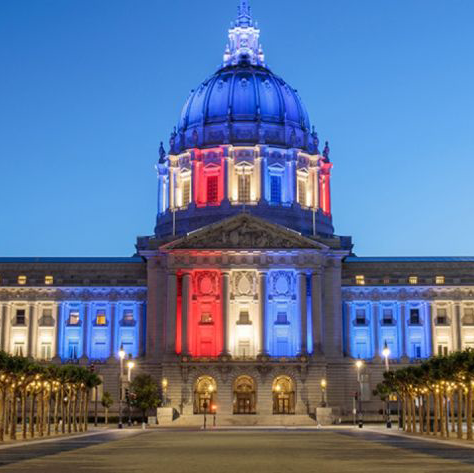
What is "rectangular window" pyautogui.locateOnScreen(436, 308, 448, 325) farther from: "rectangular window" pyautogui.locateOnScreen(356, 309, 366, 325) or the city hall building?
"rectangular window" pyautogui.locateOnScreen(356, 309, 366, 325)

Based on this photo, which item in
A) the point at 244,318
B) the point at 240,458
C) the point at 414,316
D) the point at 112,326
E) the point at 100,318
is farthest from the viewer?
the point at 414,316

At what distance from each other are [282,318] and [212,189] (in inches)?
1121

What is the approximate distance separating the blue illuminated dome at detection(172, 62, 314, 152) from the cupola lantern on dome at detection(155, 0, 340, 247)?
0.16 meters

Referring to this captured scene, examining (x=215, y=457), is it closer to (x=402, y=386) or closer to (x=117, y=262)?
(x=402, y=386)

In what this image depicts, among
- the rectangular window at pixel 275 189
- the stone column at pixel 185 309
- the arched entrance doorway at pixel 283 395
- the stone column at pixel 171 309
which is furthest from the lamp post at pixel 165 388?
the rectangular window at pixel 275 189

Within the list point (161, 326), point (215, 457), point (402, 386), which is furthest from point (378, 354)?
point (215, 457)

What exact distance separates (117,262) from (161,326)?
1849 centimetres

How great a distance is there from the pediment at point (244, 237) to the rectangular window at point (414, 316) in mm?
18014

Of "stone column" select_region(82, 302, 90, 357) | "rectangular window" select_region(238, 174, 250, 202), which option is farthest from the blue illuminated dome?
"stone column" select_region(82, 302, 90, 357)

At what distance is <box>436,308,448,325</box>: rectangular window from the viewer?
5512 inches

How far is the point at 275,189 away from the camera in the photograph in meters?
152

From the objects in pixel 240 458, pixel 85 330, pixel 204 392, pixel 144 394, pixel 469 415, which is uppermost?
pixel 85 330

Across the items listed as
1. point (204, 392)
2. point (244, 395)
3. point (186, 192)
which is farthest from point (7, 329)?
point (244, 395)

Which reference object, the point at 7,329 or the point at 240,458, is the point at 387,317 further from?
the point at 240,458
